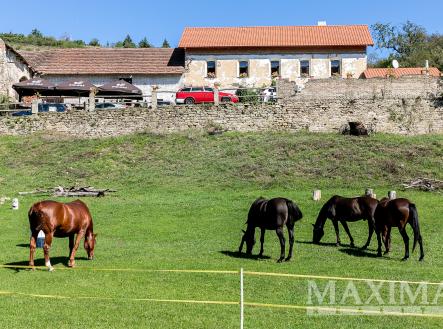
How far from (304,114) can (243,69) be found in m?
12.8

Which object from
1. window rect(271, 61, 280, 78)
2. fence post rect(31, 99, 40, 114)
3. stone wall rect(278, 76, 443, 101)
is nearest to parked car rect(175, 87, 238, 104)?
stone wall rect(278, 76, 443, 101)

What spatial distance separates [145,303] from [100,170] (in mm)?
23404

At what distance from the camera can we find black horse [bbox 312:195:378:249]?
60.0 feet

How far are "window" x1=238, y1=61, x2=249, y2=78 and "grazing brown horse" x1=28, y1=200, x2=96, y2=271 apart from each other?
119 ft

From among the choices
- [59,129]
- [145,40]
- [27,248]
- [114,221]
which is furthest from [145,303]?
[145,40]

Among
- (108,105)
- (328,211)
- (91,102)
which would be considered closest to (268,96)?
(108,105)

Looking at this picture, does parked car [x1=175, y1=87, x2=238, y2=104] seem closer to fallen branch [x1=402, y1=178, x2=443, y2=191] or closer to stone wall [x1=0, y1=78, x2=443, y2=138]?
stone wall [x1=0, y1=78, x2=443, y2=138]

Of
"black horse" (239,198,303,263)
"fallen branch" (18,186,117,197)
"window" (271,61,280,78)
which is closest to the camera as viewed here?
"black horse" (239,198,303,263)

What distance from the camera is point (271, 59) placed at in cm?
5156

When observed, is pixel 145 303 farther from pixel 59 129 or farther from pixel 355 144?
pixel 59 129

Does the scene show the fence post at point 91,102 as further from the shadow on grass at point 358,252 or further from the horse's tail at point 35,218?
the shadow on grass at point 358,252

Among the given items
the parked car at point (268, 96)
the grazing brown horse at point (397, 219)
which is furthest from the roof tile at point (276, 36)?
the grazing brown horse at point (397, 219)

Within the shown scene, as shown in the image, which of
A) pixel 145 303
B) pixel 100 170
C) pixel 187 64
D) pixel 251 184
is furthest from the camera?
pixel 187 64

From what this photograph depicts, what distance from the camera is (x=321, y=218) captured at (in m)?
19.1
